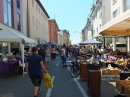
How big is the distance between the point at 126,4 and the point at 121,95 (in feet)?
47.7

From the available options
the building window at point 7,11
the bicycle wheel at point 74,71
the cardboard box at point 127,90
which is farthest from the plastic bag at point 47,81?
the building window at point 7,11

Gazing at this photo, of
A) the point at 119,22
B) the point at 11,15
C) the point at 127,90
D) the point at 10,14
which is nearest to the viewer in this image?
the point at 127,90

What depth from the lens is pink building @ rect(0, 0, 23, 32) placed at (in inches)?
634

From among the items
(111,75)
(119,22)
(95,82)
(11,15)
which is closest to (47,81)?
(95,82)

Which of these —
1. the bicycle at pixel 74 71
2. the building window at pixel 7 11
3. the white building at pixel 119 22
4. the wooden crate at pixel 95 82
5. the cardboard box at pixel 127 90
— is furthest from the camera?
the building window at pixel 7 11

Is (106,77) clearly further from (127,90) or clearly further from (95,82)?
(127,90)

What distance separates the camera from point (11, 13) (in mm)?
19531

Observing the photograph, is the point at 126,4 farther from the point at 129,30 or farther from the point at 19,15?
the point at 19,15

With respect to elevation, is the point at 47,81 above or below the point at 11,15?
below

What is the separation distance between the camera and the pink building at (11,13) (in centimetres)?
1611

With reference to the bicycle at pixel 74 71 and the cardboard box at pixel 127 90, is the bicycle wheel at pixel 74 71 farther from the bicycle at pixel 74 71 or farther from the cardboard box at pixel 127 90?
the cardboard box at pixel 127 90

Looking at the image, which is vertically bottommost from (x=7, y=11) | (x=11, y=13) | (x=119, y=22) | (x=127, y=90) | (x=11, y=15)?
(x=127, y=90)

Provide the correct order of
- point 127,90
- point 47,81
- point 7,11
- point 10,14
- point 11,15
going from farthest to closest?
1. point 11,15
2. point 10,14
3. point 7,11
4. point 47,81
5. point 127,90

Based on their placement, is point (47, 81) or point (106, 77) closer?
point (47, 81)
